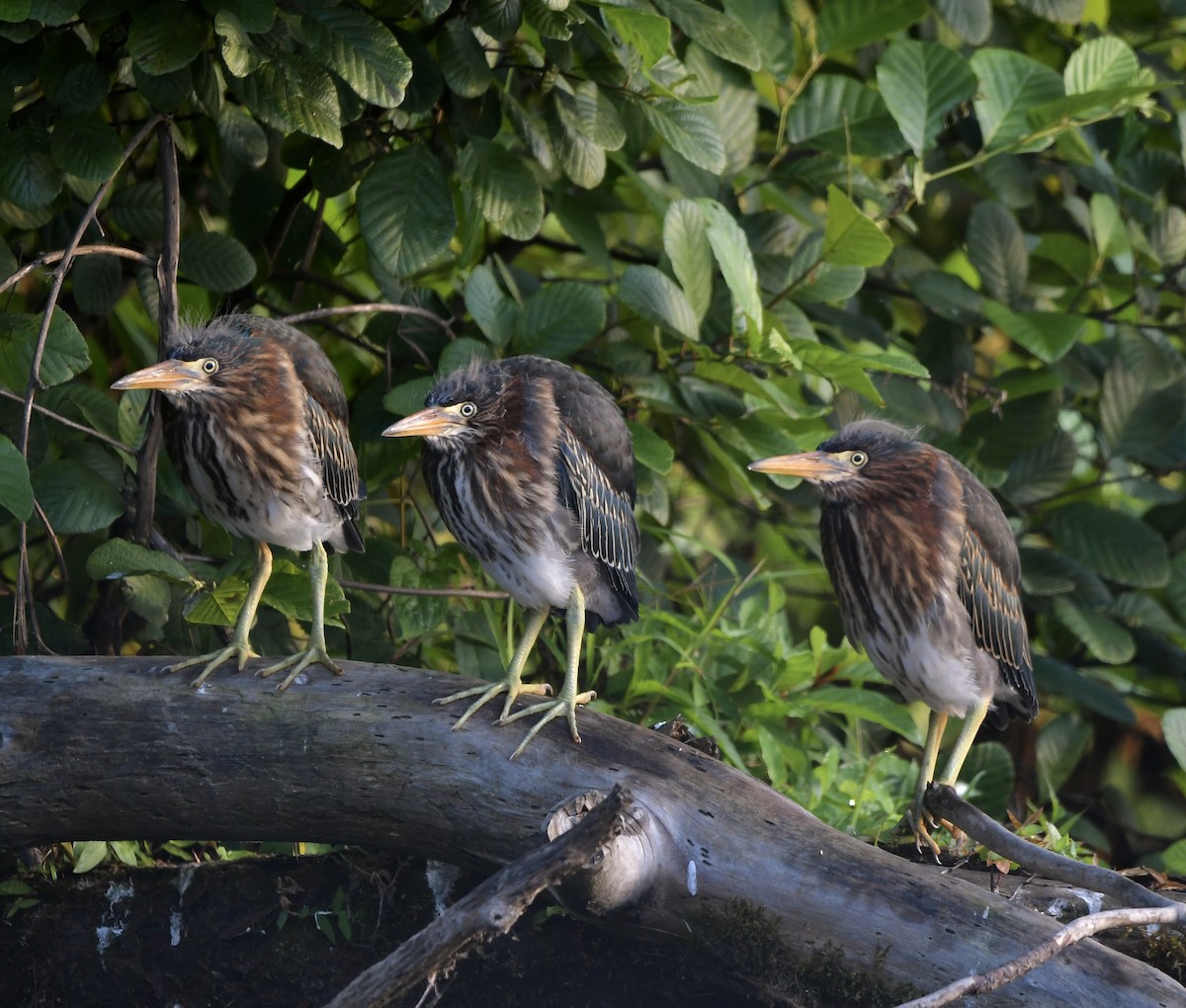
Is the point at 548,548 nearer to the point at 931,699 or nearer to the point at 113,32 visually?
the point at 931,699

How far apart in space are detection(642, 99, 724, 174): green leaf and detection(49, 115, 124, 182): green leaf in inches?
56.1

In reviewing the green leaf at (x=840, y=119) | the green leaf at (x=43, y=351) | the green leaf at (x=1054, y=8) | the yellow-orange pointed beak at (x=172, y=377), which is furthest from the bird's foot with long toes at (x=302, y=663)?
the green leaf at (x=1054, y=8)

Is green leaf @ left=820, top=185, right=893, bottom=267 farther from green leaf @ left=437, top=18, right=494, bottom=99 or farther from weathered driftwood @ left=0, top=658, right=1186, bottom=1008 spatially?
weathered driftwood @ left=0, top=658, right=1186, bottom=1008

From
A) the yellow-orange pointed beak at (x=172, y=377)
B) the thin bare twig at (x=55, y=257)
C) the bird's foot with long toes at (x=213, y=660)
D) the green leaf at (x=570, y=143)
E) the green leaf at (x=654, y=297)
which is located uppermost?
the green leaf at (x=570, y=143)

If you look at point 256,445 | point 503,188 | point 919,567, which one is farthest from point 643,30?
point 919,567

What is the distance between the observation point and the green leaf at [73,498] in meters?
3.34

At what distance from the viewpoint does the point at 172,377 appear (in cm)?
330

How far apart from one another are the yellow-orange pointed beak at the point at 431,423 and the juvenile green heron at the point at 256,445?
13.6 inches

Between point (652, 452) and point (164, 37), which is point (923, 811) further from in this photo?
point (164, 37)

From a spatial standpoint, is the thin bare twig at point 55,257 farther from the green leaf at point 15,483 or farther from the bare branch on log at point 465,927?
the bare branch on log at point 465,927

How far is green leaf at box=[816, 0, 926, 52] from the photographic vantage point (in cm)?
447

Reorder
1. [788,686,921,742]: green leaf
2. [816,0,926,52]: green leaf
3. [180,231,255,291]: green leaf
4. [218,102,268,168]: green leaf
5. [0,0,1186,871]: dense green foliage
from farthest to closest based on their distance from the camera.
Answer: [816,0,926,52]: green leaf → [788,686,921,742]: green leaf → [218,102,268,168]: green leaf → [180,231,255,291]: green leaf → [0,0,1186,871]: dense green foliage

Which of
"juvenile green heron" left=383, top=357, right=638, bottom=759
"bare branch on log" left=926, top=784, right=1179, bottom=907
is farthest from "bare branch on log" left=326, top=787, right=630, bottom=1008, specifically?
"bare branch on log" left=926, top=784, right=1179, bottom=907

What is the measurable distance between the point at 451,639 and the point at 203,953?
4.88ft
